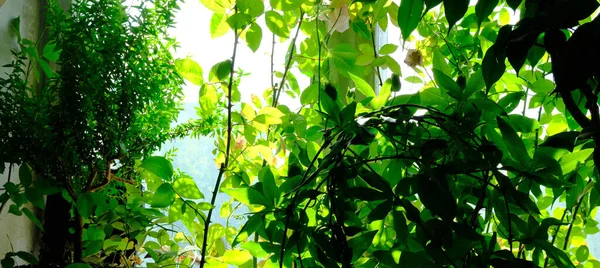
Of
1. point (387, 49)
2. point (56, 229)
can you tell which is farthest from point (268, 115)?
point (56, 229)

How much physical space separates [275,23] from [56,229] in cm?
51

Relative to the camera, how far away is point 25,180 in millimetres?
594

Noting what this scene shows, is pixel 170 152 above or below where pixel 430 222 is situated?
above

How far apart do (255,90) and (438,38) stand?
492mm

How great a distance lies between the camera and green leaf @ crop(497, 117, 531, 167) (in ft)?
1.58

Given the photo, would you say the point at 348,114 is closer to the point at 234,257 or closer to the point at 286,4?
the point at 286,4

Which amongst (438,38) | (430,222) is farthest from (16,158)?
(438,38)

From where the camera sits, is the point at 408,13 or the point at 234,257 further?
the point at 234,257

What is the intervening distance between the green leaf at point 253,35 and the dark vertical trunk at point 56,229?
435mm

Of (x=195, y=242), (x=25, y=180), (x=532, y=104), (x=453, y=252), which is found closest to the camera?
(x=453, y=252)

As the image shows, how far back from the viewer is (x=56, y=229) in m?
0.86

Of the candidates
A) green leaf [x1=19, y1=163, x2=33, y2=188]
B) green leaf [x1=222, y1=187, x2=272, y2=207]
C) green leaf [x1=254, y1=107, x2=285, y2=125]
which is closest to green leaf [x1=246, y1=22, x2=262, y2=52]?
green leaf [x1=254, y1=107, x2=285, y2=125]

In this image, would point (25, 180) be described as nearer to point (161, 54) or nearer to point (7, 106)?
point (7, 106)

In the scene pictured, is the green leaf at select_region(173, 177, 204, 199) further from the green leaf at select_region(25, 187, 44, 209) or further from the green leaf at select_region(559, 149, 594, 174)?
the green leaf at select_region(559, 149, 594, 174)
